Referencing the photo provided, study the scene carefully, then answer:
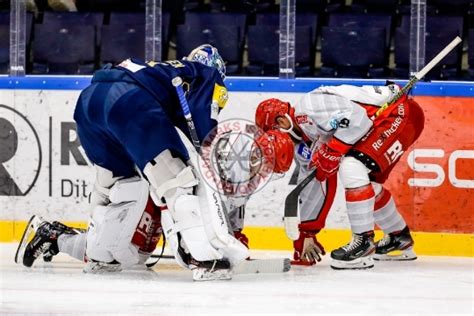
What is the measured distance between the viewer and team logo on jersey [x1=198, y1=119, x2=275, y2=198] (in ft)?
16.4

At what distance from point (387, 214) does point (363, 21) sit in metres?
1.35

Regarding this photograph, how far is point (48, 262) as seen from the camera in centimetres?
550

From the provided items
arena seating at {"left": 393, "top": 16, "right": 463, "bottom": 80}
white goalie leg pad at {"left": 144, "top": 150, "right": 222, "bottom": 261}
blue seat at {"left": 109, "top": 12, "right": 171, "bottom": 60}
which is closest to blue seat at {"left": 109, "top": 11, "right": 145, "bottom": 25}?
blue seat at {"left": 109, "top": 12, "right": 171, "bottom": 60}

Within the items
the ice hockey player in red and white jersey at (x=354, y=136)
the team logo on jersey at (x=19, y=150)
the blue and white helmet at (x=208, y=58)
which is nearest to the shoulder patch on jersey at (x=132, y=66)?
the blue and white helmet at (x=208, y=58)

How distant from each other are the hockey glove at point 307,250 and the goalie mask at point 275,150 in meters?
0.53

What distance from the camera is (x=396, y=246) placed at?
18.7 ft

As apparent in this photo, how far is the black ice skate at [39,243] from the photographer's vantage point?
5281 millimetres

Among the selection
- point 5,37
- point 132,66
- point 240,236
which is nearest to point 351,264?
point 240,236

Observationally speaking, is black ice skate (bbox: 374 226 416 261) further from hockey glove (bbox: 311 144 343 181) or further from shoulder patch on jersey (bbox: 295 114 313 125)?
shoulder patch on jersey (bbox: 295 114 313 125)

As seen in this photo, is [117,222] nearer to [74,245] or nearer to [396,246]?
[74,245]

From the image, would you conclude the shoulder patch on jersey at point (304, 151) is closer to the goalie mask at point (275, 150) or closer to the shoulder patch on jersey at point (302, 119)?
the shoulder patch on jersey at point (302, 119)

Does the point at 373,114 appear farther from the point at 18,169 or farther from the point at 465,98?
the point at 18,169

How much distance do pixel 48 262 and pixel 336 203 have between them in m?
1.39

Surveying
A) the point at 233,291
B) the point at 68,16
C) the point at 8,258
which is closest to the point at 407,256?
the point at 233,291
